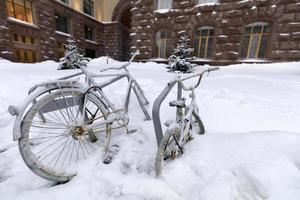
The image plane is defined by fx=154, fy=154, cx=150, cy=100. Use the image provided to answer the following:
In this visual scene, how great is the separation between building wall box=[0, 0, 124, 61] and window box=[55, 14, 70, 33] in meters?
0.38

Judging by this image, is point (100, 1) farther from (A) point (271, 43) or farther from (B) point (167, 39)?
(A) point (271, 43)

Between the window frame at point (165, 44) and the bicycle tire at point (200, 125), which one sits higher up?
the window frame at point (165, 44)

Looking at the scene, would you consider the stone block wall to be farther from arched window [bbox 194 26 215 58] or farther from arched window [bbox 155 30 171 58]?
arched window [bbox 194 26 215 58]

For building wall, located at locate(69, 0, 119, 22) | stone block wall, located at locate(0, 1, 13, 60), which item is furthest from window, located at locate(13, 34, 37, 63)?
building wall, located at locate(69, 0, 119, 22)

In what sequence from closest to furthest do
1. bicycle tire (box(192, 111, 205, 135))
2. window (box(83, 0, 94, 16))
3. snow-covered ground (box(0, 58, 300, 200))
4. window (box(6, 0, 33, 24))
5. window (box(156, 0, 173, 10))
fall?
snow-covered ground (box(0, 58, 300, 200)), bicycle tire (box(192, 111, 205, 135)), window (box(156, 0, 173, 10)), window (box(6, 0, 33, 24)), window (box(83, 0, 94, 16))

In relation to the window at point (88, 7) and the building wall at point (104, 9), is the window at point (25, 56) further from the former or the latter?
the window at point (88, 7)

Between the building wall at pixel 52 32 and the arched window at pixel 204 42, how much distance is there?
11.8 m

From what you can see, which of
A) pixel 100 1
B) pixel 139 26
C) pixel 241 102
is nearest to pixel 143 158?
pixel 241 102

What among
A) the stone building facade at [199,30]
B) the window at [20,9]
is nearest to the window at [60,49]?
the stone building facade at [199,30]

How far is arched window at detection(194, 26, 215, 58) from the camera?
31.1 feet

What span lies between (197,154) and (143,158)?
2.19ft

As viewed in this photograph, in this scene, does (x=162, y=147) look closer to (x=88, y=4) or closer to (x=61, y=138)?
(x=61, y=138)

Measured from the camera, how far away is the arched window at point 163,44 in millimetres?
10555

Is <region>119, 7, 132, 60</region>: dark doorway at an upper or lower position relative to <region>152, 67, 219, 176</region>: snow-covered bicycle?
upper
